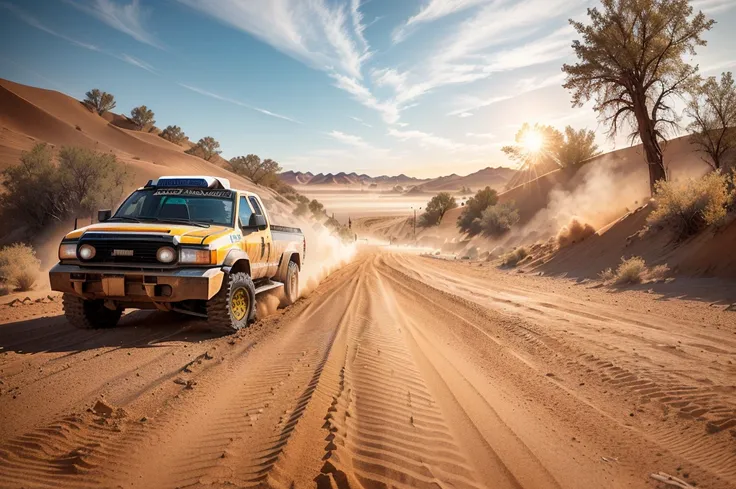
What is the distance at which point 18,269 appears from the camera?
461 inches

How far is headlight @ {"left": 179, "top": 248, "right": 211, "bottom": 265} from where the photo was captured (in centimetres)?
620

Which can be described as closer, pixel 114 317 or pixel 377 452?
pixel 377 452

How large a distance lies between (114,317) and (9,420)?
12.8 feet

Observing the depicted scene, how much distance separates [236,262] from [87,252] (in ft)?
7.03

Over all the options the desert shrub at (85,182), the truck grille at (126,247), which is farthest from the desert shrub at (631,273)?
the desert shrub at (85,182)

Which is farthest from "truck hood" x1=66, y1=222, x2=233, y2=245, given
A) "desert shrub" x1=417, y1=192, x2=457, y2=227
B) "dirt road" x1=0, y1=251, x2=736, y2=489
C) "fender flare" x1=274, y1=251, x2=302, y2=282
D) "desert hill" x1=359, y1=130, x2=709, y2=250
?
"desert shrub" x1=417, y1=192, x2=457, y2=227

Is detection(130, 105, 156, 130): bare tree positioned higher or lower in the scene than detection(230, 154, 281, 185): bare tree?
higher

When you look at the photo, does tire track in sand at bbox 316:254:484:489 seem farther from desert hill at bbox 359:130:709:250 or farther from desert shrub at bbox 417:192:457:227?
desert shrub at bbox 417:192:457:227

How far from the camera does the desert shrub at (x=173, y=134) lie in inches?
2859

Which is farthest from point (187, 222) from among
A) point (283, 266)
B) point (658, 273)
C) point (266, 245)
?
point (658, 273)

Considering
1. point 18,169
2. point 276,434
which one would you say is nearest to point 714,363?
point 276,434

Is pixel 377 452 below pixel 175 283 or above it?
below

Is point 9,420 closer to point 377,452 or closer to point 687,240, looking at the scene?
point 377,452

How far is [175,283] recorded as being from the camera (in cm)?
601
